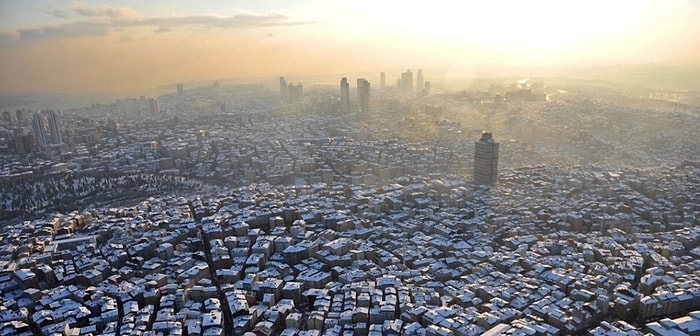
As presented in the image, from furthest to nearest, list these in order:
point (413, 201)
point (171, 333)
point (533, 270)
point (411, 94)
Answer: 1. point (411, 94)
2. point (413, 201)
3. point (533, 270)
4. point (171, 333)

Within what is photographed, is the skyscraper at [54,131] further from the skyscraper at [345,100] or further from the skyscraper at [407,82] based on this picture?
the skyscraper at [407,82]

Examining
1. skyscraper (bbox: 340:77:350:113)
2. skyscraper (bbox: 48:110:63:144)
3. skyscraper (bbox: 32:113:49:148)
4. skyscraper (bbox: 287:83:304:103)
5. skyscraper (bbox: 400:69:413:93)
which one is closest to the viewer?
skyscraper (bbox: 32:113:49:148)

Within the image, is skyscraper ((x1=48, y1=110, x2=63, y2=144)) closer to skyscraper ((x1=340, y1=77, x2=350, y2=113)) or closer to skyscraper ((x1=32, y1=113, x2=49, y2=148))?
skyscraper ((x1=32, y1=113, x2=49, y2=148))

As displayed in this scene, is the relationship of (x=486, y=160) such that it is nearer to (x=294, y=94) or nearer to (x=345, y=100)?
(x=345, y=100)

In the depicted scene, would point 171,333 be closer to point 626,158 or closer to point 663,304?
point 663,304

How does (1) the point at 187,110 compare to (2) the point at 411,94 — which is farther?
(2) the point at 411,94

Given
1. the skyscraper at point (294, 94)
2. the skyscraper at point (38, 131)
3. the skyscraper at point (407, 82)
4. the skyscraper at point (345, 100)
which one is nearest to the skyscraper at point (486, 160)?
the skyscraper at point (345, 100)

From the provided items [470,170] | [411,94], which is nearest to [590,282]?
[470,170]

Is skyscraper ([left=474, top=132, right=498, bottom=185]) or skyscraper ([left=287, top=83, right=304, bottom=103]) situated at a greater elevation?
skyscraper ([left=287, top=83, right=304, bottom=103])

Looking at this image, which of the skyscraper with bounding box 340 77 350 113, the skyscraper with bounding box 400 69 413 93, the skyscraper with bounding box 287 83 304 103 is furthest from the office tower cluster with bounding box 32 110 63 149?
the skyscraper with bounding box 400 69 413 93
